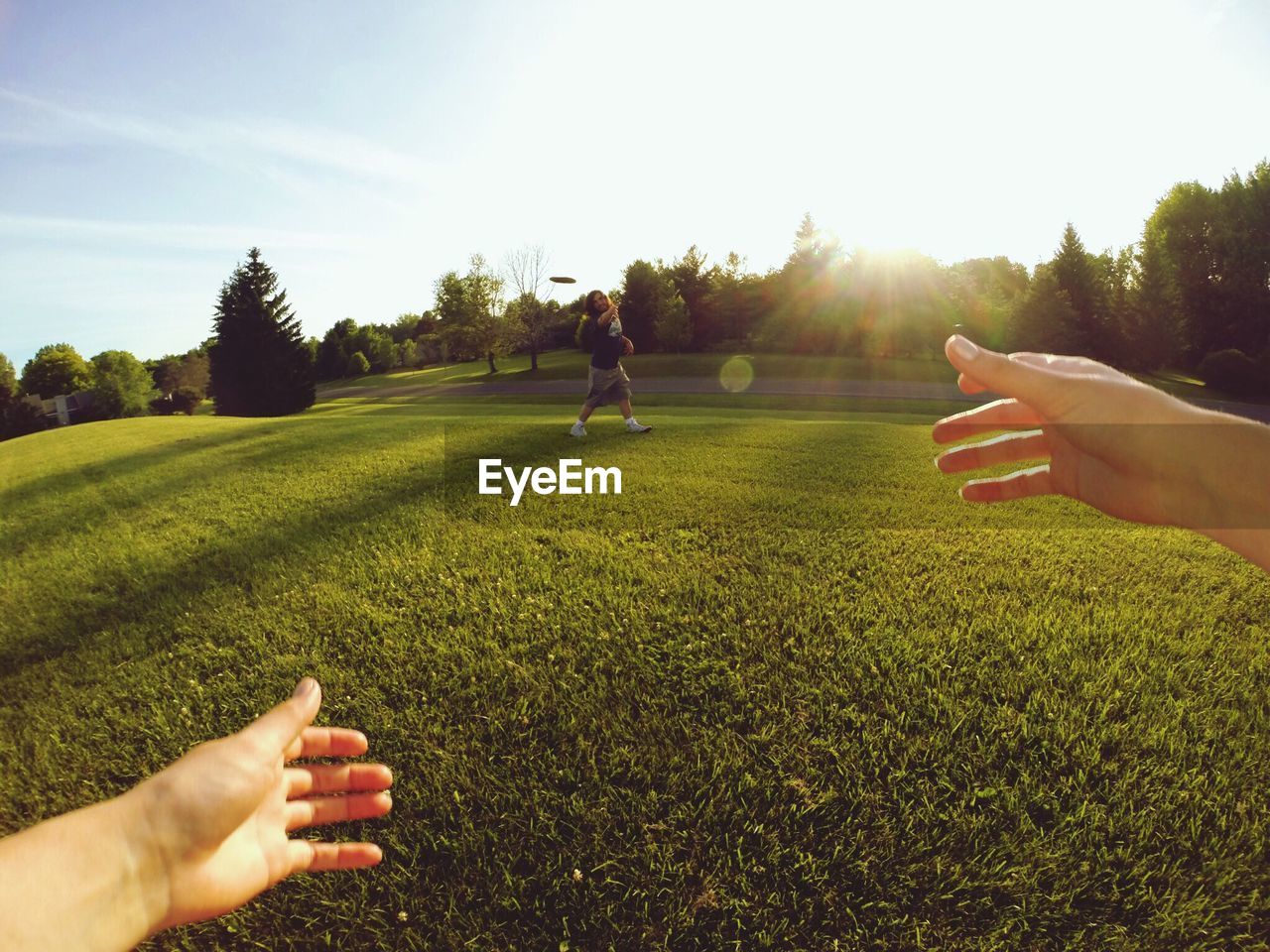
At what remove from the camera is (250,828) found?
1512mm

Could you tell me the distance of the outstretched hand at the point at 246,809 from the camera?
1261 millimetres

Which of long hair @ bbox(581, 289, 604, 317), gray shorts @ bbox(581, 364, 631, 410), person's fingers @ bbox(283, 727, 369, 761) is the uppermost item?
long hair @ bbox(581, 289, 604, 317)

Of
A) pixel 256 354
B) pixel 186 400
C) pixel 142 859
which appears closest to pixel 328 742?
pixel 142 859

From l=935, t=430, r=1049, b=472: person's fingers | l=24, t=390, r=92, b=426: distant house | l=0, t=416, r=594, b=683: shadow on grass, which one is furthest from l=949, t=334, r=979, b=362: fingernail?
l=24, t=390, r=92, b=426: distant house

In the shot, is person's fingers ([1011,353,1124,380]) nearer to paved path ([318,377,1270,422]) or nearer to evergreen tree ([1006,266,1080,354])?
paved path ([318,377,1270,422])

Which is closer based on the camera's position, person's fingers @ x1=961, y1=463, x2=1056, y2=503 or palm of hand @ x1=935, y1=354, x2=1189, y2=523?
palm of hand @ x1=935, y1=354, x2=1189, y2=523

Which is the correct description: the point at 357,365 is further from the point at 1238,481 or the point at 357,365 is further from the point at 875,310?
the point at 1238,481

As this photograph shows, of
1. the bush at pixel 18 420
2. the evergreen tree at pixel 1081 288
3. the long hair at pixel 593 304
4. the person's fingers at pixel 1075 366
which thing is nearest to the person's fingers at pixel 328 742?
the person's fingers at pixel 1075 366

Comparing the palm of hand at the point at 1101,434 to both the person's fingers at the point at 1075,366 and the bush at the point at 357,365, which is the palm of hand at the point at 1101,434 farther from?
the bush at the point at 357,365

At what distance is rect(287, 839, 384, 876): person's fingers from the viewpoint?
158cm

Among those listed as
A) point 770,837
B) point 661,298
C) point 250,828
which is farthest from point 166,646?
point 661,298

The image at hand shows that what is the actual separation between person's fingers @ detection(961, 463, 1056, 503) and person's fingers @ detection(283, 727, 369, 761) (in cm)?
209

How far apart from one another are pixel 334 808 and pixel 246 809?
0.36 meters

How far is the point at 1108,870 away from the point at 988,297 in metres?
50.4
